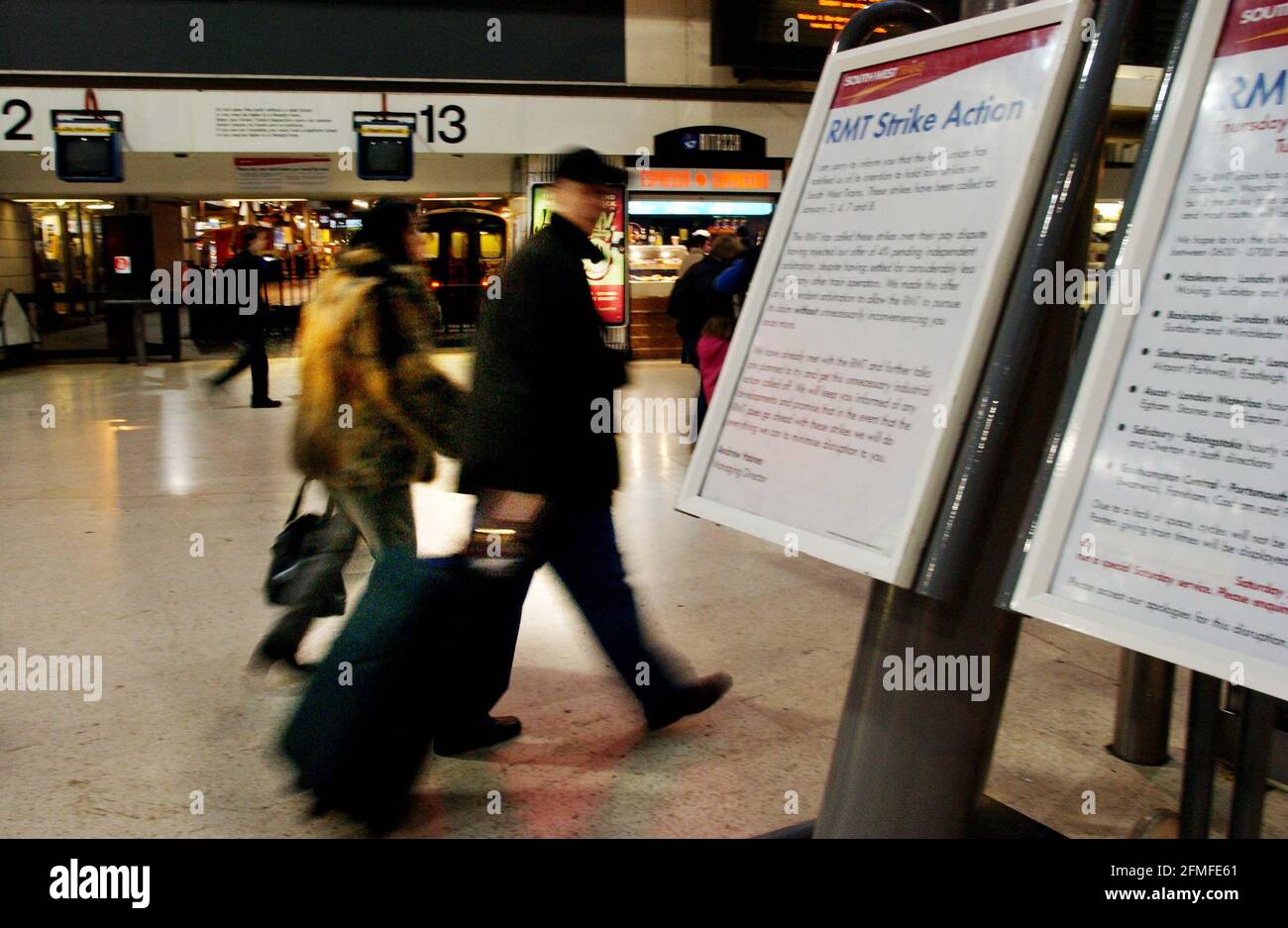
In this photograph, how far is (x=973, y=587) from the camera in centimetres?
229

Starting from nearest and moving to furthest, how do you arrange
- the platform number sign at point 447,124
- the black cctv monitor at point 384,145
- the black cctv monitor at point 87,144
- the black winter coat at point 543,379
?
the black winter coat at point 543,379
the black cctv monitor at point 87,144
the black cctv monitor at point 384,145
the platform number sign at point 447,124

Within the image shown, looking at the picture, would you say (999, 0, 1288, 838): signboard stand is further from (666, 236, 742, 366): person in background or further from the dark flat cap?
(666, 236, 742, 366): person in background

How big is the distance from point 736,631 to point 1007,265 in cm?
285

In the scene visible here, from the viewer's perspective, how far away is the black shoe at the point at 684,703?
3543 millimetres

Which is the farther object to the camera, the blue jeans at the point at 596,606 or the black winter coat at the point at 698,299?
the black winter coat at the point at 698,299

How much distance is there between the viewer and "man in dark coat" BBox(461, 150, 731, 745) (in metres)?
3.21

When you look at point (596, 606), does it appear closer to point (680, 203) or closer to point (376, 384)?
point (376, 384)

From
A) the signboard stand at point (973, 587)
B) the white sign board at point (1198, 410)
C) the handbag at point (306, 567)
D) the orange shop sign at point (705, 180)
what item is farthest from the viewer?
the orange shop sign at point (705, 180)

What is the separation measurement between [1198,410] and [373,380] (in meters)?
2.48

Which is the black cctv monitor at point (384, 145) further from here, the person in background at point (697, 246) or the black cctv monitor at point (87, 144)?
the person in background at point (697, 246)

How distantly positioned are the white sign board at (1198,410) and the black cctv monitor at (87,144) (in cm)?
1445

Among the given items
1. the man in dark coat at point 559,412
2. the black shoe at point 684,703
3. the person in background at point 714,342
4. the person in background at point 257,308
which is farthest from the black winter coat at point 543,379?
the person in background at point 257,308

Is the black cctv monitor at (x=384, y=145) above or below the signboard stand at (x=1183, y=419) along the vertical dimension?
above

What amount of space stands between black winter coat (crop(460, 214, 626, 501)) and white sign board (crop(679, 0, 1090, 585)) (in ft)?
2.57
